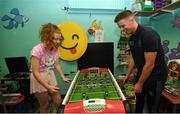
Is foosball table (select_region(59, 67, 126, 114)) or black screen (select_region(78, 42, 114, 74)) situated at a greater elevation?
black screen (select_region(78, 42, 114, 74))

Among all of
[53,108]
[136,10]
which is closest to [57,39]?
[53,108]

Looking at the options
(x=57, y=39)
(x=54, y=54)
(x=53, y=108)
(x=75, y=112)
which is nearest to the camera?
(x=75, y=112)

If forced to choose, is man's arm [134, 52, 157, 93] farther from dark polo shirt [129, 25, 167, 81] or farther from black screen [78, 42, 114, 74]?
black screen [78, 42, 114, 74]

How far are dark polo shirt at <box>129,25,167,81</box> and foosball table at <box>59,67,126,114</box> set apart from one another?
1.45 feet

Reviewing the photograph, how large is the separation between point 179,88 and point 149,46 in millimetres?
951

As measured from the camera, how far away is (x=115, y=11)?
4020mm

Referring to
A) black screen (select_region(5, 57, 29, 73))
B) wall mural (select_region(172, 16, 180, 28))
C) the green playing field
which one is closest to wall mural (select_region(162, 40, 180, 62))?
wall mural (select_region(172, 16, 180, 28))

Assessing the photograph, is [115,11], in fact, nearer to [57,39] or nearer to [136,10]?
[136,10]

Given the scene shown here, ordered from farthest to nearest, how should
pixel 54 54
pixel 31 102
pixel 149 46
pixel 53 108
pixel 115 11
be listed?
1. pixel 115 11
2. pixel 31 102
3. pixel 53 108
4. pixel 54 54
5. pixel 149 46

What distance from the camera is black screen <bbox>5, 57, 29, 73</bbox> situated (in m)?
3.72

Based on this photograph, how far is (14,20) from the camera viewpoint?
13.0 ft

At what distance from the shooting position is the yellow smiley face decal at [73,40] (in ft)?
12.6

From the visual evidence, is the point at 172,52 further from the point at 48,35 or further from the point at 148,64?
the point at 48,35

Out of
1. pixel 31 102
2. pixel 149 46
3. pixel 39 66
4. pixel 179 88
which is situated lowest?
pixel 31 102
